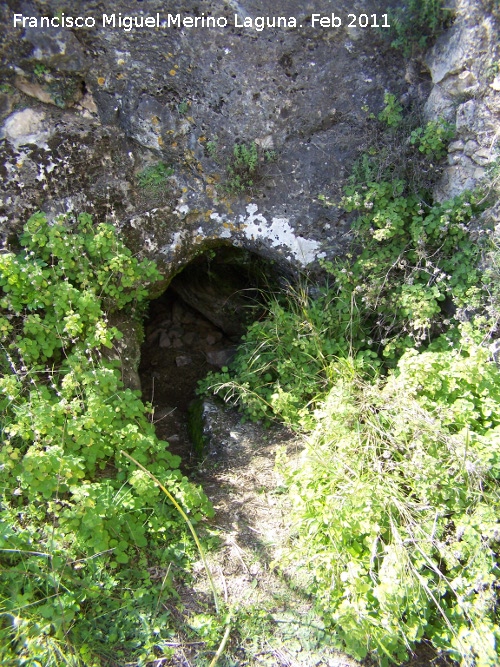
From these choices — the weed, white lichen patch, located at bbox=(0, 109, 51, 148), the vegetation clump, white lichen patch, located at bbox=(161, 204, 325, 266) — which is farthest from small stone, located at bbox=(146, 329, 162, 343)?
white lichen patch, located at bbox=(0, 109, 51, 148)

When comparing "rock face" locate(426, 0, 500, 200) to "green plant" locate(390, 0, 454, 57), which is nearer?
"rock face" locate(426, 0, 500, 200)

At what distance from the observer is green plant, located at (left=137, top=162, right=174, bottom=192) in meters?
3.74

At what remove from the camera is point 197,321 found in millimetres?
5000

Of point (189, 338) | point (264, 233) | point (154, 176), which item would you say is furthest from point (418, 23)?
point (189, 338)

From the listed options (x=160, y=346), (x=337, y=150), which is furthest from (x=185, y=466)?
(x=337, y=150)

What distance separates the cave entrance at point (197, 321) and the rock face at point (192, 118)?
1.70 feet

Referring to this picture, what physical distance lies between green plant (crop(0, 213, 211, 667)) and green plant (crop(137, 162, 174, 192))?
564mm

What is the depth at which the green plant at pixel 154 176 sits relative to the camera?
374cm

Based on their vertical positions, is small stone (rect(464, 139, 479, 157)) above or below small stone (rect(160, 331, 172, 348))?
above

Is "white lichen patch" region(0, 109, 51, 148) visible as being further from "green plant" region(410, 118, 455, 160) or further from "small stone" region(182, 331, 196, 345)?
"green plant" region(410, 118, 455, 160)

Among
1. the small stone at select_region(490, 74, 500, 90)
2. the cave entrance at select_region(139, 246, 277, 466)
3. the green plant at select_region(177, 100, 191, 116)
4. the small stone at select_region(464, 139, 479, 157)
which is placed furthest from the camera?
the cave entrance at select_region(139, 246, 277, 466)

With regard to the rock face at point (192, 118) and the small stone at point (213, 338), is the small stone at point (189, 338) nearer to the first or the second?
the small stone at point (213, 338)

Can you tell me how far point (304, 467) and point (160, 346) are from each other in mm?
2424

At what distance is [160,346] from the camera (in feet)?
15.6
